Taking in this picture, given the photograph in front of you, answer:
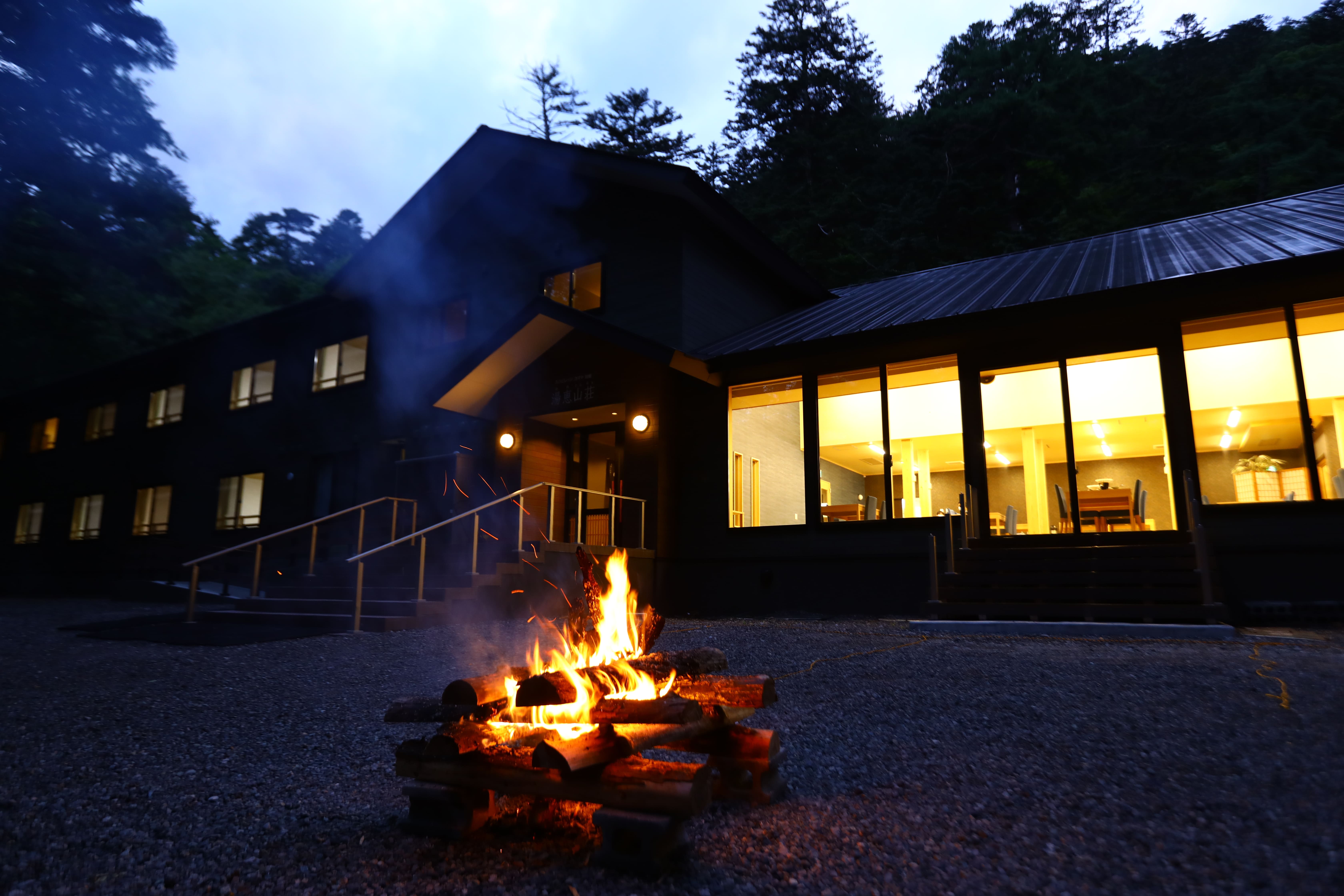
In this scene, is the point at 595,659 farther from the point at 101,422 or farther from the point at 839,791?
the point at 101,422

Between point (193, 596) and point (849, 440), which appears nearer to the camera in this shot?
point (193, 596)

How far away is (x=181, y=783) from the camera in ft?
A: 11.1

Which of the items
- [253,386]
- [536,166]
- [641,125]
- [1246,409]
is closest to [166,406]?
[253,386]

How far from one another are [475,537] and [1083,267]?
8.88 meters

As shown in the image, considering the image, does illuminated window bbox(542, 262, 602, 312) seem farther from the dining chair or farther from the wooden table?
the wooden table

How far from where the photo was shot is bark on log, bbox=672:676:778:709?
2951 mm

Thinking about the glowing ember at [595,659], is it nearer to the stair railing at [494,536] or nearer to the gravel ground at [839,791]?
the gravel ground at [839,791]

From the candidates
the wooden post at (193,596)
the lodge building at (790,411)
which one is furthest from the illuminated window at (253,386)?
the wooden post at (193,596)

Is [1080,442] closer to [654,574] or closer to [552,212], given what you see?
[654,574]

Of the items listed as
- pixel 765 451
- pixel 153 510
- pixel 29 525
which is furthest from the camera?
pixel 29 525

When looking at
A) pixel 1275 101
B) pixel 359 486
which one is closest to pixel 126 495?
pixel 359 486

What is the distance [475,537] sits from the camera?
29.3 ft

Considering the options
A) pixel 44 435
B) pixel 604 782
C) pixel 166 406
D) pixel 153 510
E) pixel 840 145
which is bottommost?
pixel 604 782

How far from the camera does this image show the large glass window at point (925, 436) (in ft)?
33.4
